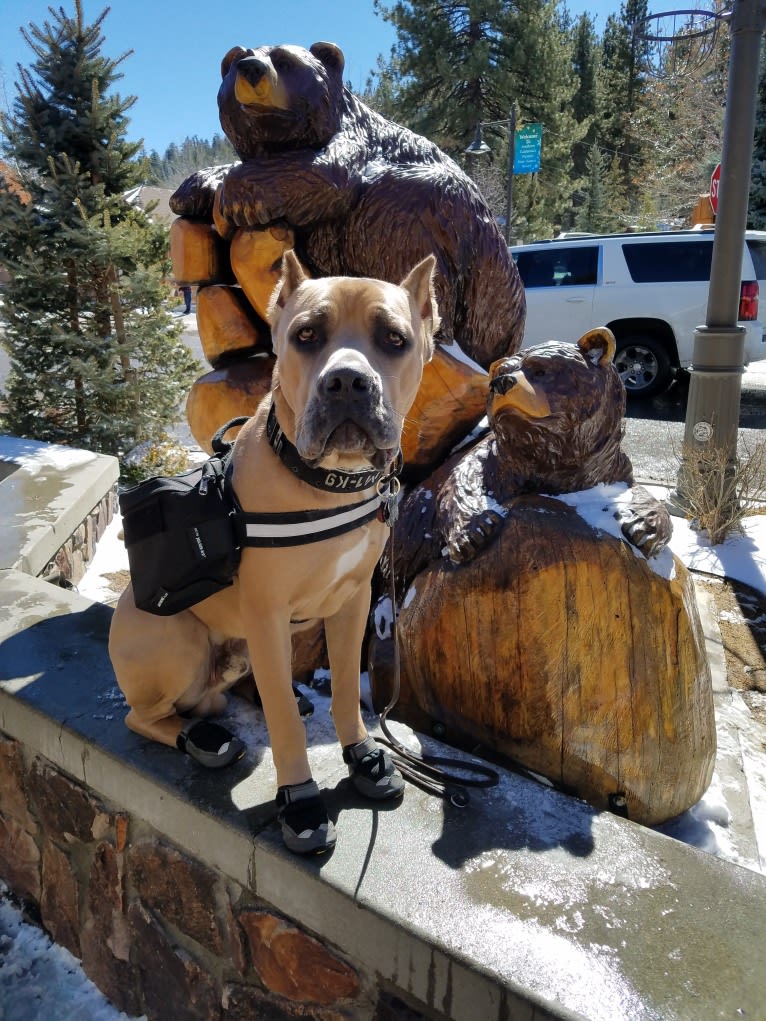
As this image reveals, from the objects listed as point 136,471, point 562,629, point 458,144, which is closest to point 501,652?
Result: point 562,629

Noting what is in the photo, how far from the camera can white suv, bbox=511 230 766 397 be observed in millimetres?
9664

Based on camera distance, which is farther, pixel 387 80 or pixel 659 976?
pixel 387 80

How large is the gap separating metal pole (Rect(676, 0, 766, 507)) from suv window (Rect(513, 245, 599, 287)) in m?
5.12

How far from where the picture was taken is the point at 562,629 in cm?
187

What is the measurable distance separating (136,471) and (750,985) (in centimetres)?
584

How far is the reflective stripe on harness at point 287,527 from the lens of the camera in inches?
58.6

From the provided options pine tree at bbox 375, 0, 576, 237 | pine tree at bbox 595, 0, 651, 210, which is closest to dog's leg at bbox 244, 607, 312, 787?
pine tree at bbox 375, 0, 576, 237

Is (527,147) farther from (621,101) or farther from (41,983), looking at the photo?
(621,101)

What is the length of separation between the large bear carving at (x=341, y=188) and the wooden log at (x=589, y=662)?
3.56 ft

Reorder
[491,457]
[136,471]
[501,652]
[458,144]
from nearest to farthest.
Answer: [501,652] → [491,457] → [136,471] → [458,144]

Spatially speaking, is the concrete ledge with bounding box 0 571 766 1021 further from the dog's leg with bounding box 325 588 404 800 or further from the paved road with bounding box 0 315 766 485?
the paved road with bounding box 0 315 766 485

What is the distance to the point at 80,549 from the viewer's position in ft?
13.7

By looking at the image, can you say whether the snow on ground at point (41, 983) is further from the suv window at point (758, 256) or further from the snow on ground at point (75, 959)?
the suv window at point (758, 256)

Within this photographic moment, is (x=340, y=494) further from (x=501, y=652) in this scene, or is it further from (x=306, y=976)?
(x=306, y=976)
